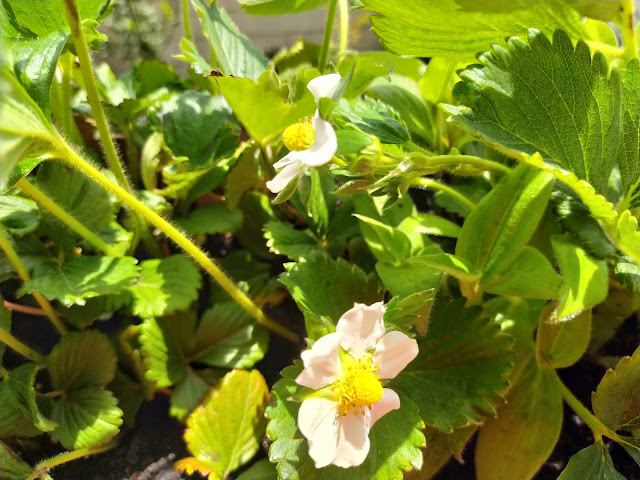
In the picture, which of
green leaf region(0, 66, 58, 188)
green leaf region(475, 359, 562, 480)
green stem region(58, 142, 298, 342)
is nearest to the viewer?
green leaf region(0, 66, 58, 188)

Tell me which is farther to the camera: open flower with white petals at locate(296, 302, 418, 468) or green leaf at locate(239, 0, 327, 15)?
green leaf at locate(239, 0, 327, 15)

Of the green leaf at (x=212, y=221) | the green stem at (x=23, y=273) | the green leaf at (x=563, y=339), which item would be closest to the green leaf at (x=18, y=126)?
the green stem at (x=23, y=273)

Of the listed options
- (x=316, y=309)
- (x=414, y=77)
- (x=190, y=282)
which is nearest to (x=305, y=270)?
(x=316, y=309)

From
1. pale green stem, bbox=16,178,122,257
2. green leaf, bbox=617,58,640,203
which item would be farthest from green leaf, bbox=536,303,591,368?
pale green stem, bbox=16,178,122,257

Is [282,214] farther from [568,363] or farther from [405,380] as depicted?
[568,363]

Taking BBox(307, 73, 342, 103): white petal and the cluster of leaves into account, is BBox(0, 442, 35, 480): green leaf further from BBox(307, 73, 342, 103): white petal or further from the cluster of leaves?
BBox(307, 73, 342, 103): white petal

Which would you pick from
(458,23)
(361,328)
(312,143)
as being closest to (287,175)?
(312,143)

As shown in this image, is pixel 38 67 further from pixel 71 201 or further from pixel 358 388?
pixel 358 388
